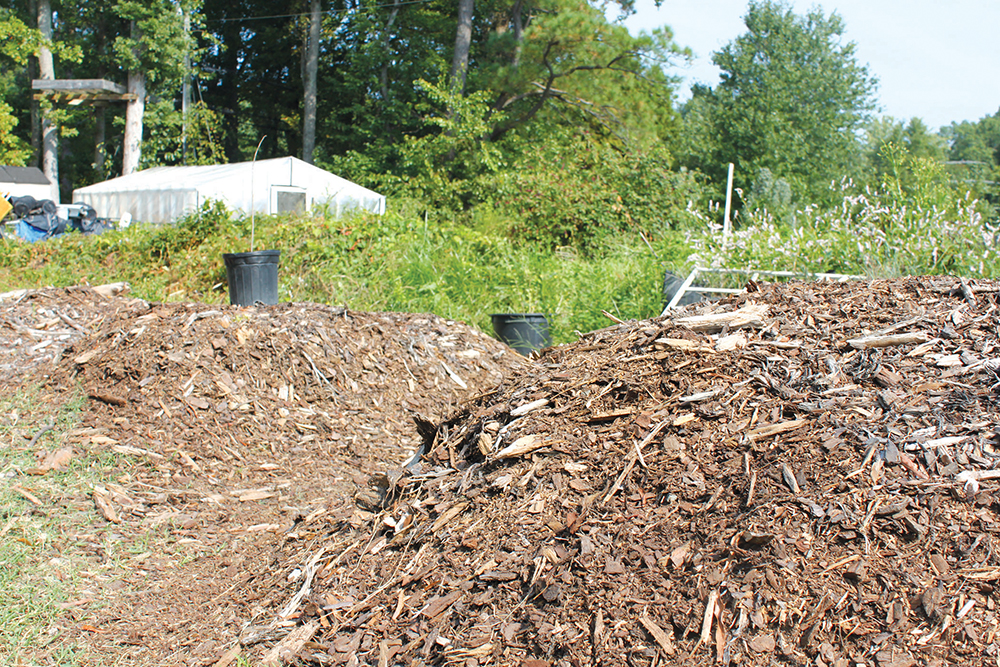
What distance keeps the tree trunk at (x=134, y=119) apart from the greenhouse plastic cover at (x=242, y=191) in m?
4.23

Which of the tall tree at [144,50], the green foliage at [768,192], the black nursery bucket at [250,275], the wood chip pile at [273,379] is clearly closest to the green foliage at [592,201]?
the black nursery bucket at [250,275]

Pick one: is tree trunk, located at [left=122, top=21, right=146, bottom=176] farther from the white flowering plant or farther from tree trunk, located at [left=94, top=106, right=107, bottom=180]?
the white flowering plant

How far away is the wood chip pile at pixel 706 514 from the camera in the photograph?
1960 millimetres

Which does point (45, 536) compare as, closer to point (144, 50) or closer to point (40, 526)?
point (40, 526)

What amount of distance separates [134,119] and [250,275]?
18134mm

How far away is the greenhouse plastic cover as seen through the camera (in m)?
15.4

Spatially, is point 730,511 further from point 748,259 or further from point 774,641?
point 748,259

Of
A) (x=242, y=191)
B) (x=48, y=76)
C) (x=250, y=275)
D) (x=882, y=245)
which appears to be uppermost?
(x=48, y=76)

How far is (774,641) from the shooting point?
191cm

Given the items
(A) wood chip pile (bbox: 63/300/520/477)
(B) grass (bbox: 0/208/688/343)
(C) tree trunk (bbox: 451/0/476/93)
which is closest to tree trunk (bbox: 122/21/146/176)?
(C) tree trunk (bbox: 451/0/476/93)

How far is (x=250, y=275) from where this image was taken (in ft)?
23.2

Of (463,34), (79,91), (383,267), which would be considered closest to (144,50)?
(79,91)

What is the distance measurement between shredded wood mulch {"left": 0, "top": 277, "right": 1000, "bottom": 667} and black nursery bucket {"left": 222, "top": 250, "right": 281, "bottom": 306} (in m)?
3.15

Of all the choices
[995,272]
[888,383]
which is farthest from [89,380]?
[995,272]
